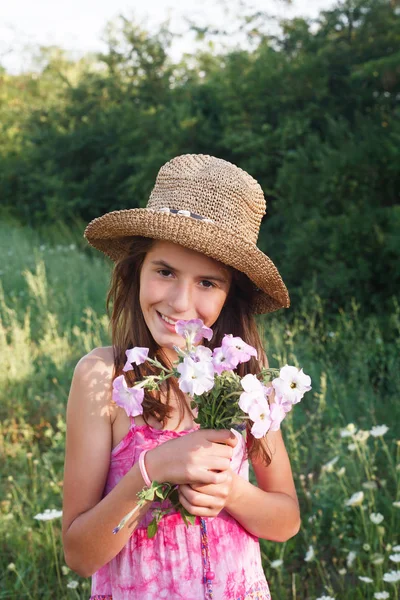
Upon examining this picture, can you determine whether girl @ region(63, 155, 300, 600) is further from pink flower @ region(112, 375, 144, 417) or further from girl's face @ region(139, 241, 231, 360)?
pink flower @ region(112, 375, 144, 417)

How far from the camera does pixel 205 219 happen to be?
1804 millimetres

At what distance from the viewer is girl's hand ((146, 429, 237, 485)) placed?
145 centimetres

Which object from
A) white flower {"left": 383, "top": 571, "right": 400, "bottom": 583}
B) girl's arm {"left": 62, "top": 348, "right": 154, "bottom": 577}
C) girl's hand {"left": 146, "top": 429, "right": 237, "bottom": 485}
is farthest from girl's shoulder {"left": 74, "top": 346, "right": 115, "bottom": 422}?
white flower {"left": 383, "top": 571, "right": 400, "bottom": 583}

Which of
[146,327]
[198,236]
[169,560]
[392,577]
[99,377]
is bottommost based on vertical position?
[392,577]

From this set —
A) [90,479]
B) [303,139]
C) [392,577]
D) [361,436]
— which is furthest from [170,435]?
[303,139]

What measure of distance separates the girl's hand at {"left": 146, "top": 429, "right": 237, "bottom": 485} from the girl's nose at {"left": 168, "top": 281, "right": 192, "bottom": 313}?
379 millimetres

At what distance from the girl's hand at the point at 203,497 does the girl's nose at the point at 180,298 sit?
0.44 metres

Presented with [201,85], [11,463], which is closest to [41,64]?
[201,85]

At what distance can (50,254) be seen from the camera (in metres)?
8.59

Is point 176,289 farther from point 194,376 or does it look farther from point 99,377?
point 194,376

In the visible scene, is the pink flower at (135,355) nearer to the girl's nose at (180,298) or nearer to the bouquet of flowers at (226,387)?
the bouquet of flowers at (226,387)

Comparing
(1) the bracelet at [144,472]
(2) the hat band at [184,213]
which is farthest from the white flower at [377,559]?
(2) the hat band at [184,213]

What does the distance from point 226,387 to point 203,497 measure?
32 centimetres

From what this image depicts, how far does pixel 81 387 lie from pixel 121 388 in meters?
0.46
